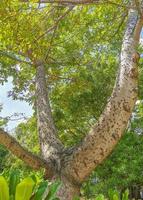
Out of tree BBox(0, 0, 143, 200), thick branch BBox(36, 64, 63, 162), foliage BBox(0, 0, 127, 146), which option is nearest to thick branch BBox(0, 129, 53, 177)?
tree BBox(0, 0, 143, 200)

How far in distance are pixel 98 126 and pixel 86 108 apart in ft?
23.6

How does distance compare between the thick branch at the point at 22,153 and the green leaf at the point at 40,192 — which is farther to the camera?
the thick branch at the point at 22,153

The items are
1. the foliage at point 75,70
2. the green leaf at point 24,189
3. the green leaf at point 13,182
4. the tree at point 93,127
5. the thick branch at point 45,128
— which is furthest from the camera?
the foliage at point 75,70

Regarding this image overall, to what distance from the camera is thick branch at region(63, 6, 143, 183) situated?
19.1ft

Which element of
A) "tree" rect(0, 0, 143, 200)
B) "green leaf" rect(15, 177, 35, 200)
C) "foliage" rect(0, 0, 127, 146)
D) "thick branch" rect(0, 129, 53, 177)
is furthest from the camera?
"foliage" rect(0, 0, 127, 146)

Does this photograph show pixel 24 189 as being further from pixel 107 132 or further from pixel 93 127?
pixel 93 127

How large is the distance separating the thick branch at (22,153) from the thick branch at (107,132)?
1.10ft

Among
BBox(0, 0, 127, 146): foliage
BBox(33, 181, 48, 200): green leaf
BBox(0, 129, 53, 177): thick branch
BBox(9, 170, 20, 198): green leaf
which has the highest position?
BBox(0, 0, 127, 146): foliage

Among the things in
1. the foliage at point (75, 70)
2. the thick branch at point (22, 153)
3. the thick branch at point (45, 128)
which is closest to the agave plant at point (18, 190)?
the thick branch at point (22, 153)

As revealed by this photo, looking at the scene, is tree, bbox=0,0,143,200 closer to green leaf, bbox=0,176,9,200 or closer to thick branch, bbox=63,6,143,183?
thick branch, bbox=63,6,143,183

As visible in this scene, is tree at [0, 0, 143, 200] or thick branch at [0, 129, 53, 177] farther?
thick branch at [0, 129, 53, 177]

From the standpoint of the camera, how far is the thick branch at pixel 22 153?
6168 mm

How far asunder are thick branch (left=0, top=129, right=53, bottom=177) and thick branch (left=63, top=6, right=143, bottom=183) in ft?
1.10

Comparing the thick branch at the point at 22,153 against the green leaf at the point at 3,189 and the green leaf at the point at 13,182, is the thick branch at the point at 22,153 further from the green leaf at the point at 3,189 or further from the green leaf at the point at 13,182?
the green leaf at the point at 3,189
